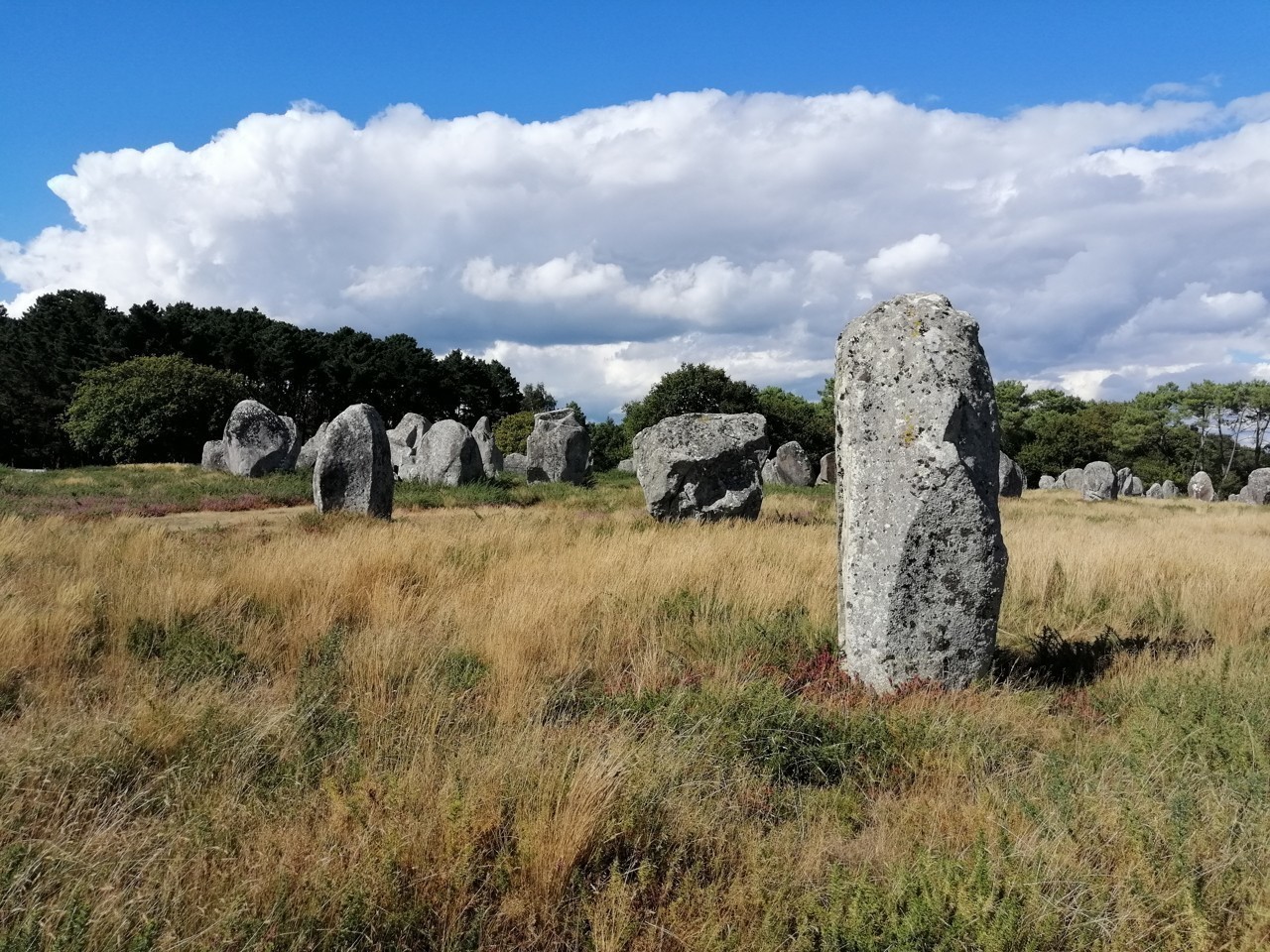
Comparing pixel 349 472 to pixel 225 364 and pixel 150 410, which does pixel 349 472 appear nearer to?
pixel 150 410

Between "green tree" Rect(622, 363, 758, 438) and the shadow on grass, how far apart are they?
35172 millimetres

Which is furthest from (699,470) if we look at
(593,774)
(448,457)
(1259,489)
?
(1259,489)

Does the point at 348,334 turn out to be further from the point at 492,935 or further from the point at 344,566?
the point at 492,935

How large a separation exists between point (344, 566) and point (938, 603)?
5.21 meters

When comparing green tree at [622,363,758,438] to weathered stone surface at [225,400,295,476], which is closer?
weathered stone surface at [225,400,295,476]

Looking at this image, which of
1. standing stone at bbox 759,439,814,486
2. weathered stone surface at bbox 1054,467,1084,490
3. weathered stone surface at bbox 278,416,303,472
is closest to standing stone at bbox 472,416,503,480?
weathered stone surface at bbox 278,416,303,472

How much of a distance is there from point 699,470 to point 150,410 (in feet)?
98.5

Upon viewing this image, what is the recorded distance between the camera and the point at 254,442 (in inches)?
1031

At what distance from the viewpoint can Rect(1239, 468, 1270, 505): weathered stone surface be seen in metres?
37.7

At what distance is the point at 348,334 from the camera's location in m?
57.6

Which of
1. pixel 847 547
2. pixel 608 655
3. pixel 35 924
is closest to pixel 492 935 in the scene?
pixel 35 924

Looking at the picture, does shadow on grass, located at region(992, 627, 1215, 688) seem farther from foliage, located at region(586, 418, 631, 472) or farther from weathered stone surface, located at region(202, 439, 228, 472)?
foliage, located at region(586, 418, 631, 472)

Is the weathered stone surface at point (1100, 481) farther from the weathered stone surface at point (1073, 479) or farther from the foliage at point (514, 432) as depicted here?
the foliage at point (514, 432)

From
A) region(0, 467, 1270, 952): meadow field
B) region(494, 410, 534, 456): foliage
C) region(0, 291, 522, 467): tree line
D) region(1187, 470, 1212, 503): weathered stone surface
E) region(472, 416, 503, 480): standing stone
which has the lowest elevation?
region(0, 467, 1270, 952): meadow field
